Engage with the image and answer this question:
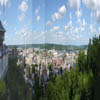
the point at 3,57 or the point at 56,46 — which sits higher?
the point at 56,46

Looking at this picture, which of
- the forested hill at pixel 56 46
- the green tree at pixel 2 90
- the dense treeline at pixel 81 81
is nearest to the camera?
the green tree at pixel 2 90

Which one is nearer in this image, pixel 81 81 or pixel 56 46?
pixel 56 46

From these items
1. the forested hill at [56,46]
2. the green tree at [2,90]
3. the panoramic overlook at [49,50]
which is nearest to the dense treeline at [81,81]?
the panoramic overlook at [49,50]

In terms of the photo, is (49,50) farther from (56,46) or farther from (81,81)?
(81,81)

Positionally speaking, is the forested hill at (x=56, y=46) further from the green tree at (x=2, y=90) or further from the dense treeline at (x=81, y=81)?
the green tree at (x=2, y=90)

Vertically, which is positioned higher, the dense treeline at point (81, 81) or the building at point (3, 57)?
the building at point (3, 57)

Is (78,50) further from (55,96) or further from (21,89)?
(21,89)

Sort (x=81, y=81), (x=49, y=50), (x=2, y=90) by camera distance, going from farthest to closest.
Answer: (x=81, y=81)
(x=49, y=50)
(x=2, y=90)

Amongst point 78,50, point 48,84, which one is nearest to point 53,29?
point 78,50

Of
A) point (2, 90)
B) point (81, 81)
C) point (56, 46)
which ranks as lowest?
point (81, 81)

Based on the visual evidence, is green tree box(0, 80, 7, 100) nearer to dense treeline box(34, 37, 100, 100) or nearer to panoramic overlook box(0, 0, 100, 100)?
panoramic overlook box(0, 0, 100, 100)

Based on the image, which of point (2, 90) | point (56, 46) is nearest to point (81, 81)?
point (56, 46)

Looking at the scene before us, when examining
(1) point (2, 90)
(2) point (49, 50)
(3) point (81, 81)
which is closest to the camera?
(1) point (2, 90)
